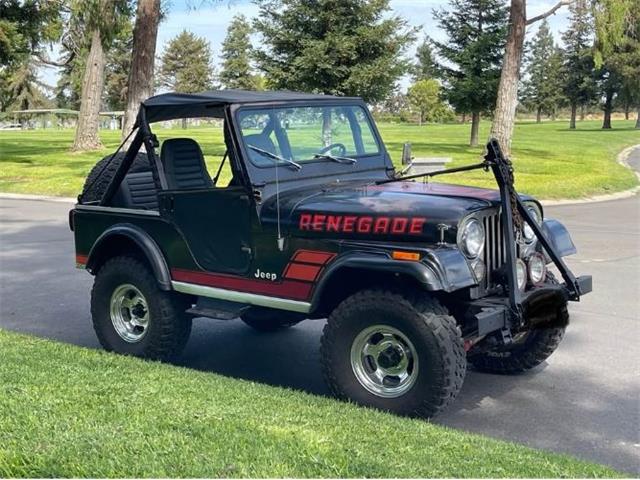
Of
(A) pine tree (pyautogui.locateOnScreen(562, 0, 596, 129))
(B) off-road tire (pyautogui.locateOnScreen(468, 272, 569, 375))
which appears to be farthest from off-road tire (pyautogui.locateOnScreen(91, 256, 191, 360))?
(A) pine tree (pyautogui.locateOnScreen(562, 0, 596, 129))

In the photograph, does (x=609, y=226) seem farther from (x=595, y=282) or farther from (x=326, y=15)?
(x=326, y=15)

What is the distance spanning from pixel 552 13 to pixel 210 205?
19411 millimetres

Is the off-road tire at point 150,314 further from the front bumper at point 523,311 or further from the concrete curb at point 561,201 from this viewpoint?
the concrete curb at point 561,201

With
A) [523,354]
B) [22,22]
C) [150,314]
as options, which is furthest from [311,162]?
[22,22]

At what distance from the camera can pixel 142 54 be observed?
20.9 metres

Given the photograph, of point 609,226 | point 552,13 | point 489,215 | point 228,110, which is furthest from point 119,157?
point 552,13

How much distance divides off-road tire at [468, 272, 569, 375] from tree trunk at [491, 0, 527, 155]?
17.3 m

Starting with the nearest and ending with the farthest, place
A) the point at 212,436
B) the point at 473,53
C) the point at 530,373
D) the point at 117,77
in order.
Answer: the point at 212,436, the point at 530,373, the point at 473,53, the point at 117,77

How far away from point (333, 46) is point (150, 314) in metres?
26.7

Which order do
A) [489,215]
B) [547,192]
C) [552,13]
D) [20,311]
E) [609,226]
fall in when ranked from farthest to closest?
[552,13] < [547,192] < [609,226] < [20,311] < [489,215]

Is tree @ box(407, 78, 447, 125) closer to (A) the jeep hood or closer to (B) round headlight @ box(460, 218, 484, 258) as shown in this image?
(A) the jeep hood

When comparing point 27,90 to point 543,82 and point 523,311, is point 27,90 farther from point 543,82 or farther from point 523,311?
point 523,311

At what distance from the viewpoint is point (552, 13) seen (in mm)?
22719

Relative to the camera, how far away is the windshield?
5.78 meters
